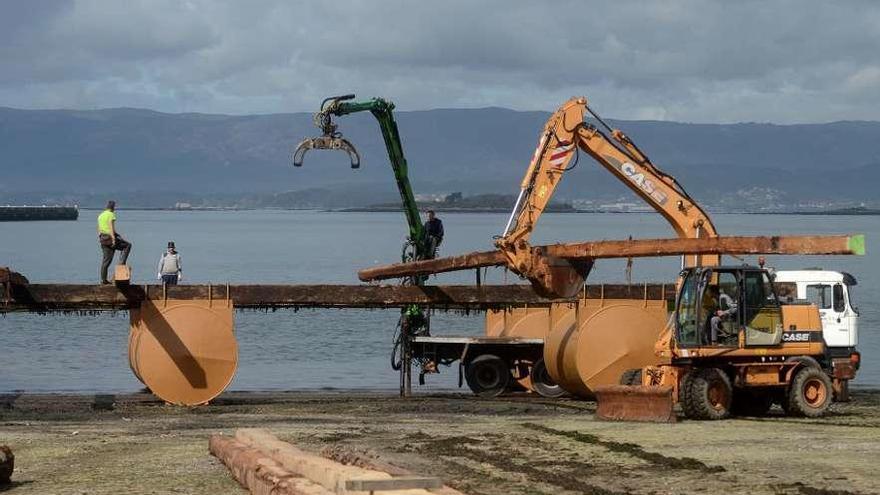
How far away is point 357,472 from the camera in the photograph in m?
15.2

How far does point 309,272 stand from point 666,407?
83.0 m

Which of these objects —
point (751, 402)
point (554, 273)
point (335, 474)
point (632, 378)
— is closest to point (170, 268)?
point (554, 273)

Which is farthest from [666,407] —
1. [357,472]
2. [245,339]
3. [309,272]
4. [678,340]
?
[309,272]

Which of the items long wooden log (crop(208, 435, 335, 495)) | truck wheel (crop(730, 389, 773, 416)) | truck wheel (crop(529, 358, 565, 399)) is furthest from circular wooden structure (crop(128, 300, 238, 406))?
long wooden log (crop(208, 435, 335, 495))

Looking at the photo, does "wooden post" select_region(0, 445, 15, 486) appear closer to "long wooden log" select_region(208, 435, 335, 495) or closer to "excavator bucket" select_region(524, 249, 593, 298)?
"long wooden log" select_region(208, 435, 335, 495)

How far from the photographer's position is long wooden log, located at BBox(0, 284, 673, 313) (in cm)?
3086

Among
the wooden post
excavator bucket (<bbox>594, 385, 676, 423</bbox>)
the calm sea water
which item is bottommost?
the wooden post

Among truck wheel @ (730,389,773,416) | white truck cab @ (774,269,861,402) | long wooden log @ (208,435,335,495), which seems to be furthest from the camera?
white truck cab @ (774,269,861,402)

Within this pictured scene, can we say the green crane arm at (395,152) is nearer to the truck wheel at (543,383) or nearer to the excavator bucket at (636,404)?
the truck wheel at (543,383)

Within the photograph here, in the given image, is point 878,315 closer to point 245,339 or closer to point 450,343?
point 245,339

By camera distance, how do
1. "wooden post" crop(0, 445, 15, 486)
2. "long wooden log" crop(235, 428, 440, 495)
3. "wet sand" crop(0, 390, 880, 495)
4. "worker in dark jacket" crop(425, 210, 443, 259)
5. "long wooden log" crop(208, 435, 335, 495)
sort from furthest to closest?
"worker in dark jacket" crop(425, 210, 443, 259) < "wooden post" crop(0, 445, 15, 486) < "wet sand" crop(0, 390, 880, 495) < "long wooden log" crop(208, 435, 335, 495) < "long wooden log" crop(235, 428, 440, 495)

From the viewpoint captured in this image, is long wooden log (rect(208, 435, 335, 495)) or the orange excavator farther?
the orange excavator

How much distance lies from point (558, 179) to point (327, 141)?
5.62 m

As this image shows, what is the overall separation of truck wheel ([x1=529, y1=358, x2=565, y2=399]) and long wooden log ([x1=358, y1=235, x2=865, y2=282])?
4.32 meters
